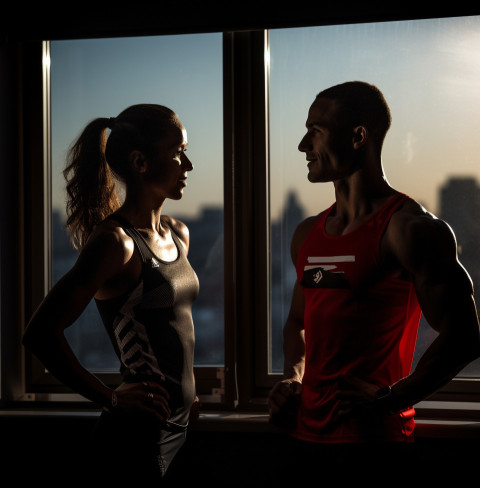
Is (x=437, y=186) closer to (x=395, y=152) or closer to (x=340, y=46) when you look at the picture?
(x=395, y=152)

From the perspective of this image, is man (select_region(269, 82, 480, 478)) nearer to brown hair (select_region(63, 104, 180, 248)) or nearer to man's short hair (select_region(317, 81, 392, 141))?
man's short hair (select_region(317, 81, 392, 141))

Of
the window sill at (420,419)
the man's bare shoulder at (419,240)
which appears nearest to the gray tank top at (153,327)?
the window sill at (420,419)

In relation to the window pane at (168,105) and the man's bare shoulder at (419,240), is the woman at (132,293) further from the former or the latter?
the man's bare shoulder at (419,240)

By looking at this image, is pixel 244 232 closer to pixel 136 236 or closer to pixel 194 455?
pixel 136 236

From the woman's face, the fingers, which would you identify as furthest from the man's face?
the fingers

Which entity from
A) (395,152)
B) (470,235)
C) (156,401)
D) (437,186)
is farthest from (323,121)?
(156,401)

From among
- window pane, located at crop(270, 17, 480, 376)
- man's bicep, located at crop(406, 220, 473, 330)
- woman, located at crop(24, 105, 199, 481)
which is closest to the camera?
man's bicep, located at crop(406, 220, 473, 330)

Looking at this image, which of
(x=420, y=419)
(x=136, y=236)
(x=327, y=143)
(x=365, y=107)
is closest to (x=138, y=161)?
(x=136, y=236)

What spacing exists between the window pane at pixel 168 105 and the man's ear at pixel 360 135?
534 mm

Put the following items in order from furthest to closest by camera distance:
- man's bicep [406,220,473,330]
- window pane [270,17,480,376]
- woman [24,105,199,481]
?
1. window pane [270,17,480,376]
2. woman [24,105,199,481]
3. man's bicep [406,220,473,330]

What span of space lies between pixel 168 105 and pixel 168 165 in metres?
0.39

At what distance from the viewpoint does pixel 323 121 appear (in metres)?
1.58

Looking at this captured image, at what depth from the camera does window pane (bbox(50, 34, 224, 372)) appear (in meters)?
1.97

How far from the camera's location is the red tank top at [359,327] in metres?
1.48
